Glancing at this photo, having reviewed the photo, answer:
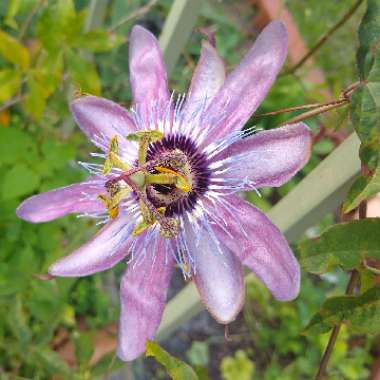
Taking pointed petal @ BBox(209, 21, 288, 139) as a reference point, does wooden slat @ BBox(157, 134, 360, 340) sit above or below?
below

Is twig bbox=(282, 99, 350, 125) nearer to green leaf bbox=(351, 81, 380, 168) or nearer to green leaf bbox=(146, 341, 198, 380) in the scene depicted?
green leaf bbox=(351, 81, 380, 168)

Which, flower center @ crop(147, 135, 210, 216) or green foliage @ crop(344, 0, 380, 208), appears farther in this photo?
flower center @ crop(147, 135, 210, 216)

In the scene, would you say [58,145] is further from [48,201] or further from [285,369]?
[285,369]

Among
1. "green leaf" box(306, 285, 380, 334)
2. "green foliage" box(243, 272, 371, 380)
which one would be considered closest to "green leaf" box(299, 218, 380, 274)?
"green leaf" box(306, 285, 380, 334)

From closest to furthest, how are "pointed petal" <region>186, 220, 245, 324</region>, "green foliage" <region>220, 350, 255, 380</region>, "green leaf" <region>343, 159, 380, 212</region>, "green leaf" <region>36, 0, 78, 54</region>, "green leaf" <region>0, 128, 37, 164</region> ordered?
"green leaf" <region>343, 159, 380, 212</region> < "pointed petal" <region>186, 220, 245, 324</region> < "green leaf" <region>36, 0, 78, 54</region> < "green leaf" <region>0, 128, 37, 164</region> < "green foliage" <region>220, 350, 255, 380</region>

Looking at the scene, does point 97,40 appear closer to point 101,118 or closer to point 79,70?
point 79,70

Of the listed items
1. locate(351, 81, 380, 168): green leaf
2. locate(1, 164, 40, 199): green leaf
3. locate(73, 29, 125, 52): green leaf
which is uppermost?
locate(351, 81, 380, 168): green leaf

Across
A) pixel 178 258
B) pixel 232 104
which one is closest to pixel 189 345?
pixel 178 258
